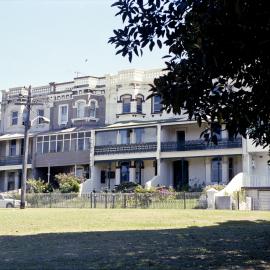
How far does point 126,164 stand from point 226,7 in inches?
1723

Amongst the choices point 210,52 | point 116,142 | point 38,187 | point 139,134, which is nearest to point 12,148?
point 38,187

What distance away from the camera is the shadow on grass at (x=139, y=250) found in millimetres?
9631

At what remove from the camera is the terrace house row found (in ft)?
152

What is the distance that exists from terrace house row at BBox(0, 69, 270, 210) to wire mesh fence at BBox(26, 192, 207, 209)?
790 cm

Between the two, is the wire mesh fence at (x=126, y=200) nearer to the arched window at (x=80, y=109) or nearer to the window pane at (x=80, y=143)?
the window pane at (x=80, y=143)

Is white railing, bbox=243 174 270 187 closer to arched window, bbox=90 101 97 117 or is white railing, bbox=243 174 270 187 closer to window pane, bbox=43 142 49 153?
arched window, bbox=90 101 97 117

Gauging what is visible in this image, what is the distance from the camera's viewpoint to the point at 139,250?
38.2 feet

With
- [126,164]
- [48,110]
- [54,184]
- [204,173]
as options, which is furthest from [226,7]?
[48,110]

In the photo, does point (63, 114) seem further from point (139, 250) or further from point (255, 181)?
point (139, 250)

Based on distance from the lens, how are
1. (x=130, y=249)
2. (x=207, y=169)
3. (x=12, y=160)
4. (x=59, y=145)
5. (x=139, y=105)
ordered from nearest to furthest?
1. (x=130, y=249)
2. (x=207, y=169)
3. (x=139, y=105)
4. (x=59, y=145)
5. (x=12, y=160)

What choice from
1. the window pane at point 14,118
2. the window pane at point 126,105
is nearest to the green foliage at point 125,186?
the window pane at point 126,105

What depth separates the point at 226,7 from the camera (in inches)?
301

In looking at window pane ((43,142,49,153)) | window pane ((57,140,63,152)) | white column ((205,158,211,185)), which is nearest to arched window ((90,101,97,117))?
window pane ((57,140,63,152))

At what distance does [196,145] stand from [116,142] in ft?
27.1
